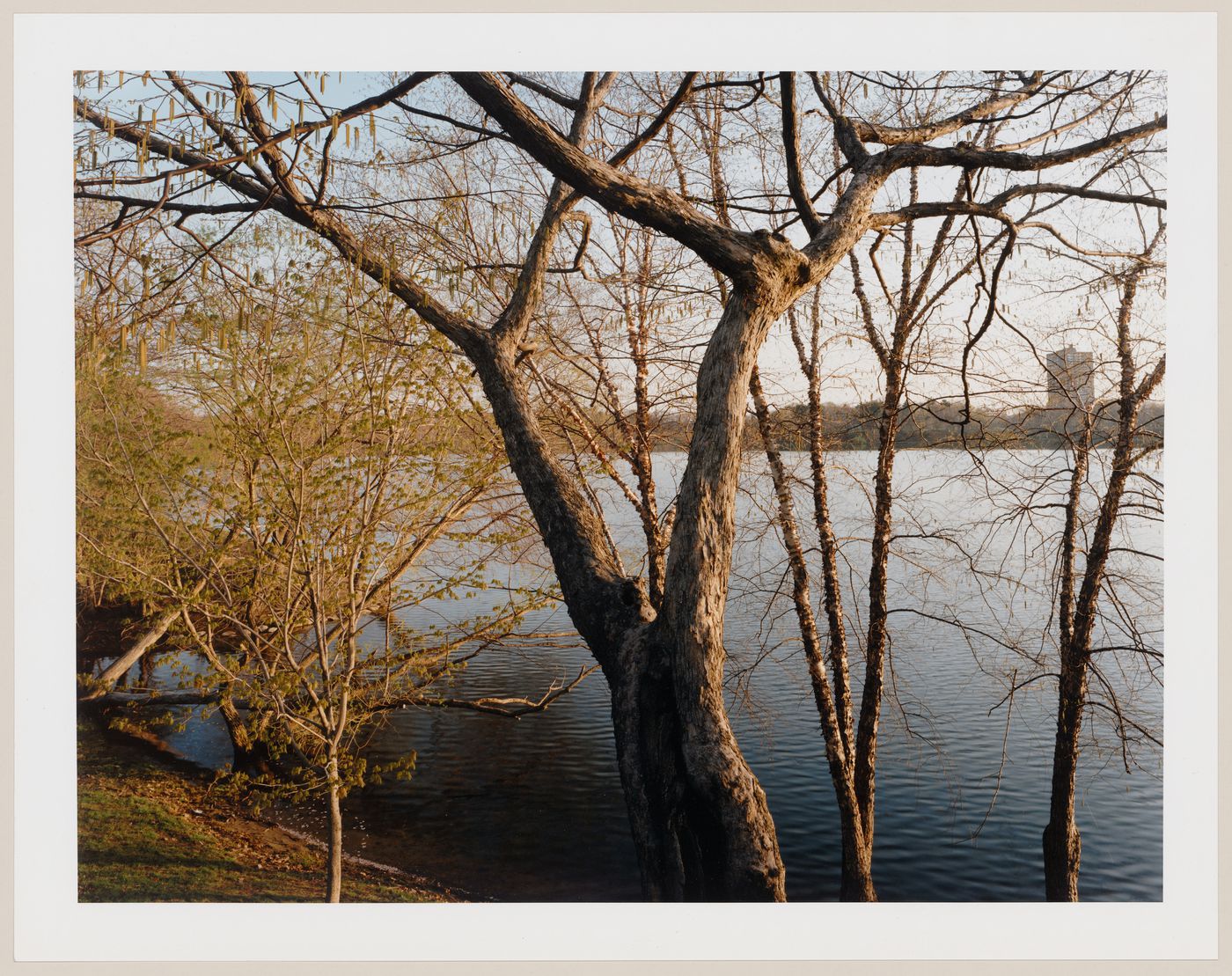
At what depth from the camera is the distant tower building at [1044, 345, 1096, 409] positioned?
15.6 feet

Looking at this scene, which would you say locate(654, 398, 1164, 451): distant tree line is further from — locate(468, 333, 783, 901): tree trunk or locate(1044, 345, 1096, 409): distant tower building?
locate(468, 333, 783, 901): tree trunk

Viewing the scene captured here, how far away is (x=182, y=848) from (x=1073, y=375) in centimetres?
577

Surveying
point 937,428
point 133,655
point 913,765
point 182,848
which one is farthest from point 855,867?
point 133,655

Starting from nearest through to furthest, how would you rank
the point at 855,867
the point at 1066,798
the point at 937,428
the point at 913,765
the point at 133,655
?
the point at 1066,798 → the point at 855,867 → the point at 937,428 → the point at 133,655 → the point at 913,765

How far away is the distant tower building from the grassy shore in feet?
14.6

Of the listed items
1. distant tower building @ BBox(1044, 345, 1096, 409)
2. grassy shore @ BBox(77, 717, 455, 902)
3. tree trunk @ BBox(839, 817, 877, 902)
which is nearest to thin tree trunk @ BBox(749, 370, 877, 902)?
tree trunk @ BBox(839, 817, 877, 902)

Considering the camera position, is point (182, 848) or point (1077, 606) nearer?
point (1077, 606)

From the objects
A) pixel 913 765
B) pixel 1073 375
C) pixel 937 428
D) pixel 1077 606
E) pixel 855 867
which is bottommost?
pixel 855 867

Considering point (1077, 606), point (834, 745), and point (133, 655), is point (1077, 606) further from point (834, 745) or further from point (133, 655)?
point (133, 655)

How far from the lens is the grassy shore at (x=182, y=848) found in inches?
170

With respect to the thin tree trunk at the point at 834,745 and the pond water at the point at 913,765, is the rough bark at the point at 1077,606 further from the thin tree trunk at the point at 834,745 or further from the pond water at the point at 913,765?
the thin tree trunk at the point at 834,745

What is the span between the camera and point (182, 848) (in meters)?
5.23

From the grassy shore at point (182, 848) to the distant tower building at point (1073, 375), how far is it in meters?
4.46

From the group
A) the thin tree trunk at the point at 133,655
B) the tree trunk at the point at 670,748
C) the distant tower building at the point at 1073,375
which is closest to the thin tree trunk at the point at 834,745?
the distant tower building at the point at 1073,375
